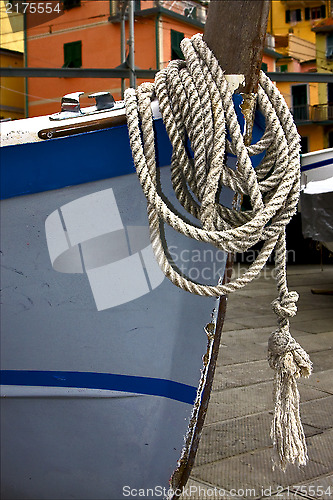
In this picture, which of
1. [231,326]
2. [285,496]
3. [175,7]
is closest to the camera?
[285,496]

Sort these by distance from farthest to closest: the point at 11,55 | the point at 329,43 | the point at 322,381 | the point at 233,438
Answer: the point at 329,43, the point at 11,55, the point at 322,381, the point at 233,438

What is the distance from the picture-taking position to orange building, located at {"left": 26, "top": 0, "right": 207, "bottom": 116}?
1800cm

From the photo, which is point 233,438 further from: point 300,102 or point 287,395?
point 300,102

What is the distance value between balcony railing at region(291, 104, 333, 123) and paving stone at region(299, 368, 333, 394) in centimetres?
2362

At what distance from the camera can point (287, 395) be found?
1681 millimetres

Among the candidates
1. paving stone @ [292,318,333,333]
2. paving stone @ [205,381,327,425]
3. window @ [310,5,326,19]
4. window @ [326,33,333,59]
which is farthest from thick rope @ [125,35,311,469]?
window @ [310,5,326,19]

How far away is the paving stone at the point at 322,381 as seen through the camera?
3.62 metres

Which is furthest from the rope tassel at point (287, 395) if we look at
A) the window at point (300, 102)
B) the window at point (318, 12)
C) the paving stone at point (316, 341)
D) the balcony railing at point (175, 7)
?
the window at point (318, 12)

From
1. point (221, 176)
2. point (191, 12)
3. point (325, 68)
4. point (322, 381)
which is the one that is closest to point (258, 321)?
point (322, 381)

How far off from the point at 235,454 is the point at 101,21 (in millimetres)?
18555

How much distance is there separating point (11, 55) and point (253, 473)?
20.6 metres

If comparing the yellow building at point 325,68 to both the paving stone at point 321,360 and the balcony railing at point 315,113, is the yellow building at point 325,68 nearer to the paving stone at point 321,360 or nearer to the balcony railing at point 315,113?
the balcony railing at point 315,113

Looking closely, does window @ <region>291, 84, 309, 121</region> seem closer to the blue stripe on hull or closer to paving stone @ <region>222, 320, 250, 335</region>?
paving stone @ <region>222, 320, 250, 335</region>

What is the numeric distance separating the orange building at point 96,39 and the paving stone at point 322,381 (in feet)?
47.9
